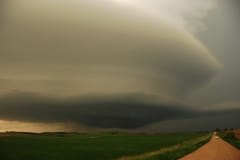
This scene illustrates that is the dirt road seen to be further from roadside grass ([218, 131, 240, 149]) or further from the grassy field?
the grassy field

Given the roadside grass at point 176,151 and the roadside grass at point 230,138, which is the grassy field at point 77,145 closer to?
the roadside grass at point 176,151

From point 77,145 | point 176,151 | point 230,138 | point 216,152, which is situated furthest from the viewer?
point 230,138

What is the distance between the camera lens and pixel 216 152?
16.4 feet

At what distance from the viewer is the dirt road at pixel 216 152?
495cm

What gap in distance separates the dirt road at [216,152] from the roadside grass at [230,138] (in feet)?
0.15

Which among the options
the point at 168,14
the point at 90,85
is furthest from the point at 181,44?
the point at 90,85

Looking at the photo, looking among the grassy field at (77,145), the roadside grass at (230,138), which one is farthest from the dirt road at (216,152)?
the grassy field at (77,145)

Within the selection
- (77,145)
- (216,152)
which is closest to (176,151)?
(216,152)

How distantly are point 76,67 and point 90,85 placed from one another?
0.24 metres

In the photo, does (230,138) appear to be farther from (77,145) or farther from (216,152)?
(77,145)

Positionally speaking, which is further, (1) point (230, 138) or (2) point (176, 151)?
(1) point (230, 138)

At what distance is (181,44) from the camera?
205 inches

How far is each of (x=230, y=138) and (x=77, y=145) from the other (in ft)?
6.01

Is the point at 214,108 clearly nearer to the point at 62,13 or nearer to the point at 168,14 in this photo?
the point at 168,14
